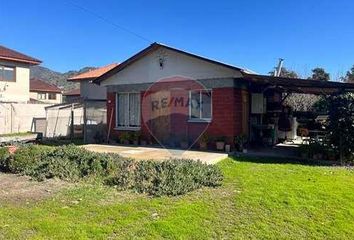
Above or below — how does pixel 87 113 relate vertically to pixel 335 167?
above

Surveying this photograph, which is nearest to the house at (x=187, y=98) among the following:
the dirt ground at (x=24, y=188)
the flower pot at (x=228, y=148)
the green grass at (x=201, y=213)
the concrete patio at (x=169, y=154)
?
the flower pot at (x=228, y=148)

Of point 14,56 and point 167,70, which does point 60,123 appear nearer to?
point 167,70

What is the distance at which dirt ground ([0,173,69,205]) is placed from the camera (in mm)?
7473

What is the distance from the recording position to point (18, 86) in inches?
1237

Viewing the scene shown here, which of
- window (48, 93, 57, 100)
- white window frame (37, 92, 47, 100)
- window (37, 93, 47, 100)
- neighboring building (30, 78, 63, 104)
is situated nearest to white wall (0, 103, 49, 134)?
neighboring building (30, 78, 63, 104)

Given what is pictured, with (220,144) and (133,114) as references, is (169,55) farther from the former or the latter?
(220,144)

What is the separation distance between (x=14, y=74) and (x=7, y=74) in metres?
0.66

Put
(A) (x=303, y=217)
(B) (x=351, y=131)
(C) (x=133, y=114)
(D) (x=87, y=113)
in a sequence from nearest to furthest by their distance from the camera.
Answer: (A) (x=303, y=217) < (B) (x=351, y=131) < (C) (x=133, y=114) < (D) (x=87, y=113)

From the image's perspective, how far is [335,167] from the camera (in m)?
10.9

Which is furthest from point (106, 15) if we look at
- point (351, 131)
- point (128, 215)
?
point (128, 215)

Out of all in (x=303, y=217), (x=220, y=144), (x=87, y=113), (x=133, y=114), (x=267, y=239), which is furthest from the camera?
(x=87, y=113)

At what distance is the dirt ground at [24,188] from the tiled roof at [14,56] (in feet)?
76.9

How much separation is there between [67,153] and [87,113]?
8880 mm

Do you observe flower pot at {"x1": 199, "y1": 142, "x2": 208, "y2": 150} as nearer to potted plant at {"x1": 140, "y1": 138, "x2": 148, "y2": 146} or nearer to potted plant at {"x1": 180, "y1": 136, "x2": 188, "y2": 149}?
potted plant at {"x1": 180, "y1": 136, "x2": 188, "y2": 149}
